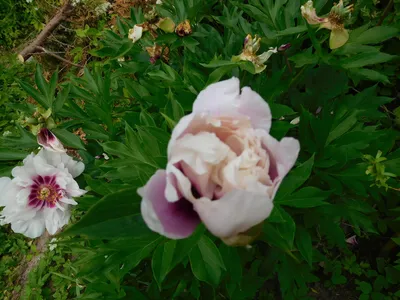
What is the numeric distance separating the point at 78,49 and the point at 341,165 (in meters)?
2.26

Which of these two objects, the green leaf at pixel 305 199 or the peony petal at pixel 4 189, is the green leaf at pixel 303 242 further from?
the peony petal at pixel 4 189

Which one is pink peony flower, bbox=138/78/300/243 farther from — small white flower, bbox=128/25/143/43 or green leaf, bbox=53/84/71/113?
small white flower, bbox=128/25/143/43

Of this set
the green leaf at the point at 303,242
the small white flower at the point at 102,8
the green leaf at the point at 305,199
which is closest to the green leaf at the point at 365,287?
the green leaf at the point at 303,242

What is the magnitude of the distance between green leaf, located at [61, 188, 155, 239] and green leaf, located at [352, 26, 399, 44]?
2.72ft

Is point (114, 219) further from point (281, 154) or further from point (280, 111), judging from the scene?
point (280, 111)

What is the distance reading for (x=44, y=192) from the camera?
106 centimetres

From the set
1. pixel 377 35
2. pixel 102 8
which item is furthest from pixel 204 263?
pixel 102 8

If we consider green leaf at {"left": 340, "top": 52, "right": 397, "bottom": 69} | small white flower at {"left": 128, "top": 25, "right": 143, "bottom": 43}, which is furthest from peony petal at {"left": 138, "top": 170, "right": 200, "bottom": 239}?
small white flower at {"left": 128, "top": 25, "right": 143, "bottom": 43}

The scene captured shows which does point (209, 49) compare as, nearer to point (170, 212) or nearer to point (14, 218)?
point (14, 218)

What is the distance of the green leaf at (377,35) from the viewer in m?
1.08

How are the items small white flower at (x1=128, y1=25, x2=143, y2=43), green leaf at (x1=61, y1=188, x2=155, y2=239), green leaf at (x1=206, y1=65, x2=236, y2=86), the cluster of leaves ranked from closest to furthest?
green leaf at (x1=61, y1=188, x2=155, y2=239), the cluster of leaves, green leaf at (x1=206, y1=65, x2=236, y2=86), small white flower at (x1=128, y1=25, x2=143, y2=43)

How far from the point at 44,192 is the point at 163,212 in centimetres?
64

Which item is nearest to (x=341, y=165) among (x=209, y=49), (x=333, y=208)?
(x=333, y=208)

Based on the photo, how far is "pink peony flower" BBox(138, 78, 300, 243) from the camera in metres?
0.50
